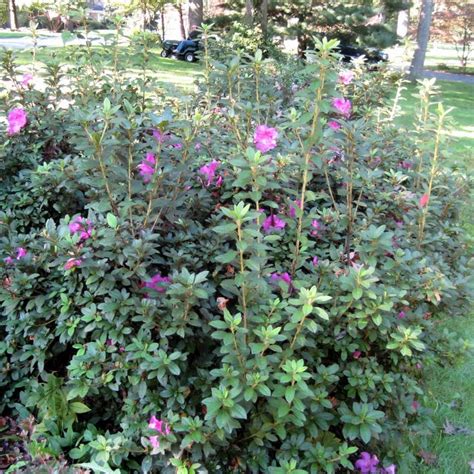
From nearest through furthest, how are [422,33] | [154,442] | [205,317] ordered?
[154,442]
[205,317]
[422,33]

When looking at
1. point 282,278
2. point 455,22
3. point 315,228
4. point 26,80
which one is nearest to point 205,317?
point 282,278

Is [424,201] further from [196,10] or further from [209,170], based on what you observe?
[196,10]

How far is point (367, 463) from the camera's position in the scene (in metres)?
1.76

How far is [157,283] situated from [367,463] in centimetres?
91

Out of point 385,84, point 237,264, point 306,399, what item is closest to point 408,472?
point 306,399

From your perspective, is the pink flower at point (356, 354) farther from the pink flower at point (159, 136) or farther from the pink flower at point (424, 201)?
the pink flower at point (159, 136)

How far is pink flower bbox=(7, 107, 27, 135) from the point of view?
2350 mm

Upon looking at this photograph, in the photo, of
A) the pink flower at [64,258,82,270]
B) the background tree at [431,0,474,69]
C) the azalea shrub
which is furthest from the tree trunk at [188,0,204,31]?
the pink flower at [64,258,82,270]

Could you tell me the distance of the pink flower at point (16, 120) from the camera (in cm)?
235

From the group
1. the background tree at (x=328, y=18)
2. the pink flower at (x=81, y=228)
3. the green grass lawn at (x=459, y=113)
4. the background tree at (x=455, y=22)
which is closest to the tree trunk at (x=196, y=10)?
the background tree at (x=328, y=18)

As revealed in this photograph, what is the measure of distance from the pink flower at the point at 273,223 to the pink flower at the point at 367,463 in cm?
83

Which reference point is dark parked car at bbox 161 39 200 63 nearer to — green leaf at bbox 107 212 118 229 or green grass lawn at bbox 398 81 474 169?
green grass lawn at bbox 398 81 474 169

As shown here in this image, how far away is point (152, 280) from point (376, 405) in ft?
2.70

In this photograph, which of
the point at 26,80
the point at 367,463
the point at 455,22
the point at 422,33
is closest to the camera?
the point at 367,463
